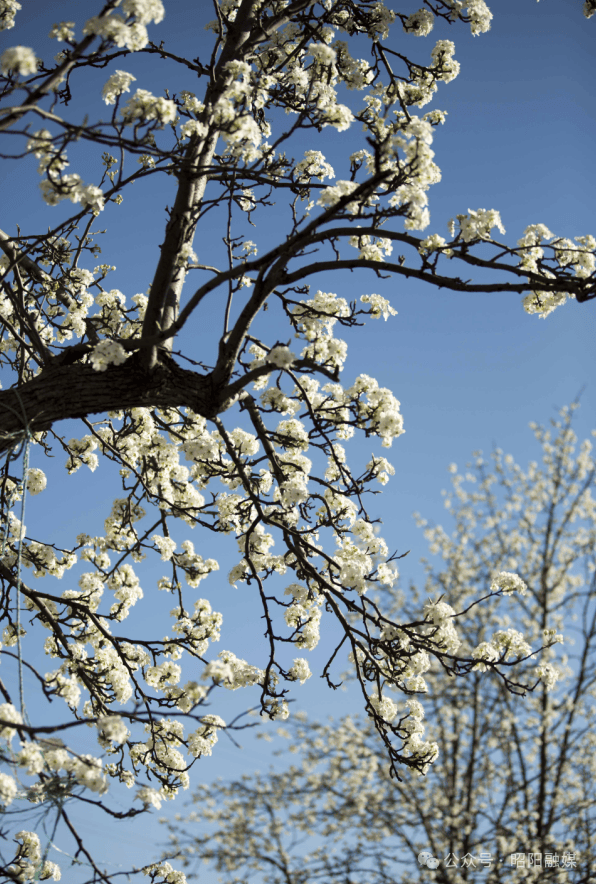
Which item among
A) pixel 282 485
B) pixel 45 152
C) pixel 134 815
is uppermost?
pixel 45 152

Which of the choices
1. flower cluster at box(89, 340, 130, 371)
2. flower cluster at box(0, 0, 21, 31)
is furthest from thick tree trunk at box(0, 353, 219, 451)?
flower cluster at box(0, 0, 21, 31)

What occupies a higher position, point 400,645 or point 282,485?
point 282,485

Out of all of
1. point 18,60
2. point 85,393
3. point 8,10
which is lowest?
point 85,393

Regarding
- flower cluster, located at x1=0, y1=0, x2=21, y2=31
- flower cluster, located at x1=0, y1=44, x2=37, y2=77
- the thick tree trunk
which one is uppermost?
flower cluster, located at x1=0, y1=0, x2=21, y2=31

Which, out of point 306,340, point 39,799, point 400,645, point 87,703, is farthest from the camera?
point 87,703

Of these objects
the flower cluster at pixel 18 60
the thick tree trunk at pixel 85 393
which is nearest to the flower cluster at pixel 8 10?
the flower cluster at pixel 18 60

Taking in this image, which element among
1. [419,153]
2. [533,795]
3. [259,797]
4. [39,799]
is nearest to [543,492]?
[533,795]

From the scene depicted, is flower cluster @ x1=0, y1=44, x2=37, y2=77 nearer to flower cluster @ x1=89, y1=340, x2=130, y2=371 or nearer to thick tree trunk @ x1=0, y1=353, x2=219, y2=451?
flower cluster @ x1=89, y1=340, x2=130, y2=371

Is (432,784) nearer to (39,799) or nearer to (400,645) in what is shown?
(400,645)

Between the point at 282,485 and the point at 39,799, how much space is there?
2.28 m

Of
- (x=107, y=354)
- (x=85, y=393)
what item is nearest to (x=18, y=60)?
(x=107, y=354)

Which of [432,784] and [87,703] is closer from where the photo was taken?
[87,703]

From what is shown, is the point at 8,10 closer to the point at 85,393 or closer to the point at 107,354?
the point at 107,354

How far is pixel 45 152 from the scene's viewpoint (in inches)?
127
